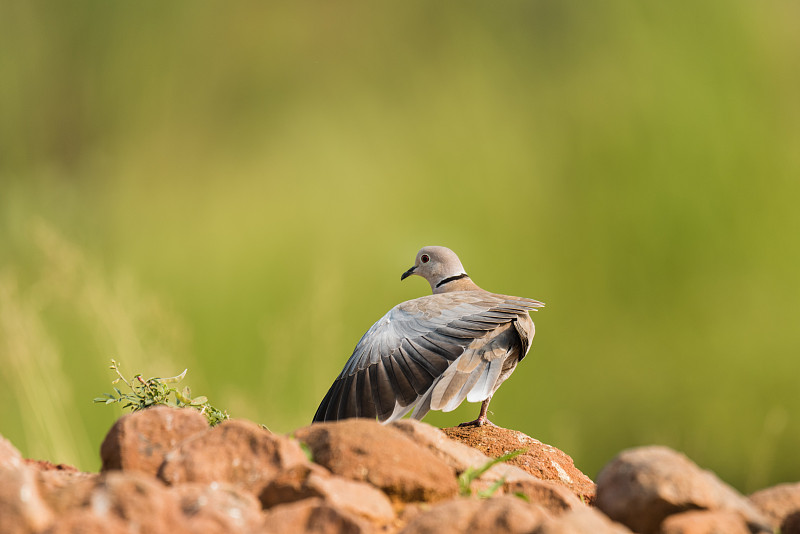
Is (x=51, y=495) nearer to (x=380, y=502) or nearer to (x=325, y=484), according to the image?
(x=325, y=484)

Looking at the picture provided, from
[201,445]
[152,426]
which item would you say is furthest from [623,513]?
[152,426]

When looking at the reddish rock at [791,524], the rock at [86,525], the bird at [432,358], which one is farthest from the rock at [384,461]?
the bird at [432,358]

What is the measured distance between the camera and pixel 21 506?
1149 mm

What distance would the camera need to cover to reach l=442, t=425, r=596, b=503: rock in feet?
8.29

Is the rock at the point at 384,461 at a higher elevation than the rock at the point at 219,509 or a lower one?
lower

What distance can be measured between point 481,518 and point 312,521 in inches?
10.0

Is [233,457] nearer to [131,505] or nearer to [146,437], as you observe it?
[146,437]

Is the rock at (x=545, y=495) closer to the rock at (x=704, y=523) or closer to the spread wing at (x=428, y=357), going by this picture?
the rock at (x=704, y=523)

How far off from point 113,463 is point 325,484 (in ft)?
1.57

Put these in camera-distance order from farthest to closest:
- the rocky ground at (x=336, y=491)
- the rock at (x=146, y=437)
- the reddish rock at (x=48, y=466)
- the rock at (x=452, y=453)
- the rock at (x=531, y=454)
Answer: the rock at (x=531, y=454)
the reddish rock at (x=48, y=466)
the rock at (x=452, y=453)
the rock at (x=146, y=437)
the rocky ground at (x=336, y=491)

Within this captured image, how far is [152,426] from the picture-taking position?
161 centimetres

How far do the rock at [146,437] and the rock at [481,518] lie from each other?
57 centimetres

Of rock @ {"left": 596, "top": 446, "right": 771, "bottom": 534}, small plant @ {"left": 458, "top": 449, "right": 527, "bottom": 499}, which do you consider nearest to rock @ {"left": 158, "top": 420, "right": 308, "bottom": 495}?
small plant @ {"left": 458, "top": 449, "right": 527, "bottom": 499}

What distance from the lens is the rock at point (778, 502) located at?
5.07ft
